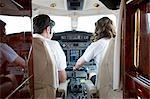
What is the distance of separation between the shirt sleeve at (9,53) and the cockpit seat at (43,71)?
1.68 meters

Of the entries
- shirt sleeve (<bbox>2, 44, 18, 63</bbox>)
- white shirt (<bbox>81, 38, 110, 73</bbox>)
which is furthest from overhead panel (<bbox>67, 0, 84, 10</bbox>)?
shirt sleeve (<bbox>2, 44, 18, 63</bbox>)

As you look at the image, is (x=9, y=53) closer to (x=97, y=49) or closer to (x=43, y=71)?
(x=43, y=71)

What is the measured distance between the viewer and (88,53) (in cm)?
465

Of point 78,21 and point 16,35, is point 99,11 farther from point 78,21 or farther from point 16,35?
point 16,35

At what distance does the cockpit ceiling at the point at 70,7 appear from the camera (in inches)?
234

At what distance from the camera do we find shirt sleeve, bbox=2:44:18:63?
1.95 m

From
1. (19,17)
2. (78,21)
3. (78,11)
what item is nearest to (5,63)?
(19,17)

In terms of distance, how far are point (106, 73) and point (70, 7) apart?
231cm

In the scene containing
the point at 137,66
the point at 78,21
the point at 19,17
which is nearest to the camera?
the point at 19,17

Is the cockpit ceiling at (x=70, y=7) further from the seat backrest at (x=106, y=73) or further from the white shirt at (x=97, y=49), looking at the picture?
the seat backrest at (x=106, y=73)

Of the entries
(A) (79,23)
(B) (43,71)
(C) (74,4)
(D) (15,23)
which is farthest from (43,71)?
(A) (79,23)

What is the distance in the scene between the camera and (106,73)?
14.0ft

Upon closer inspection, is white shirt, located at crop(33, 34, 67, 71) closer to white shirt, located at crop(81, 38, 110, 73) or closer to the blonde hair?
white shirt, located at crop(81, 38, 110, 73)

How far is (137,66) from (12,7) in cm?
147
